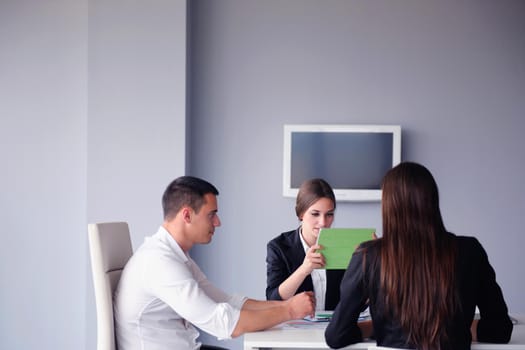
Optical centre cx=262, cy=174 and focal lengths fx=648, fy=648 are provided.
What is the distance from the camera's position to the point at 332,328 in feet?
6.82

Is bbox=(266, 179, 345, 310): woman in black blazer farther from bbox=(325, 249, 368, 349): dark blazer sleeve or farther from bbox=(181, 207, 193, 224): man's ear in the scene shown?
bbox=(325, 249, 368, 349): dark blazer sleeve

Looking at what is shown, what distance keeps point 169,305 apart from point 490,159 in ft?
10.1

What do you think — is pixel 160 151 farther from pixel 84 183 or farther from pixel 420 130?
pixel 420 130

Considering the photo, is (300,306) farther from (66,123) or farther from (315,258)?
(66,123)

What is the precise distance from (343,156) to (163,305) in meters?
2.45

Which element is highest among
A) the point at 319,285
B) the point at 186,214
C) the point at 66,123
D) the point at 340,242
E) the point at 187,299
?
the point at 66,123

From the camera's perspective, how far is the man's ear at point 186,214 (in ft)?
7.86

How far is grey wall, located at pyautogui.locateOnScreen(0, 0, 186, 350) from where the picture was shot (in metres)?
4.37

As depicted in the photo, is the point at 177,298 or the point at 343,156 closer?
the point at 177,298

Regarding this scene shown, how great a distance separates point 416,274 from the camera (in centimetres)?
189

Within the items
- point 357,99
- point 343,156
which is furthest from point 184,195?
point 357,99

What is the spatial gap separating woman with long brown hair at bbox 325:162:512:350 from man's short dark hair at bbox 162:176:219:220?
26.9 inches

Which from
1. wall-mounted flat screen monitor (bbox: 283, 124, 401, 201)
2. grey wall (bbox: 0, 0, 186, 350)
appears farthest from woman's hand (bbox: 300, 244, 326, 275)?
grey wall (bbox: 0, 0, 186, 350)

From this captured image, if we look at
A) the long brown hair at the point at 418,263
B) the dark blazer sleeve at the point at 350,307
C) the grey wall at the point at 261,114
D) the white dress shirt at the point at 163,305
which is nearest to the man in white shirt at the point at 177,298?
the white dress shirt at the point at 163,305
